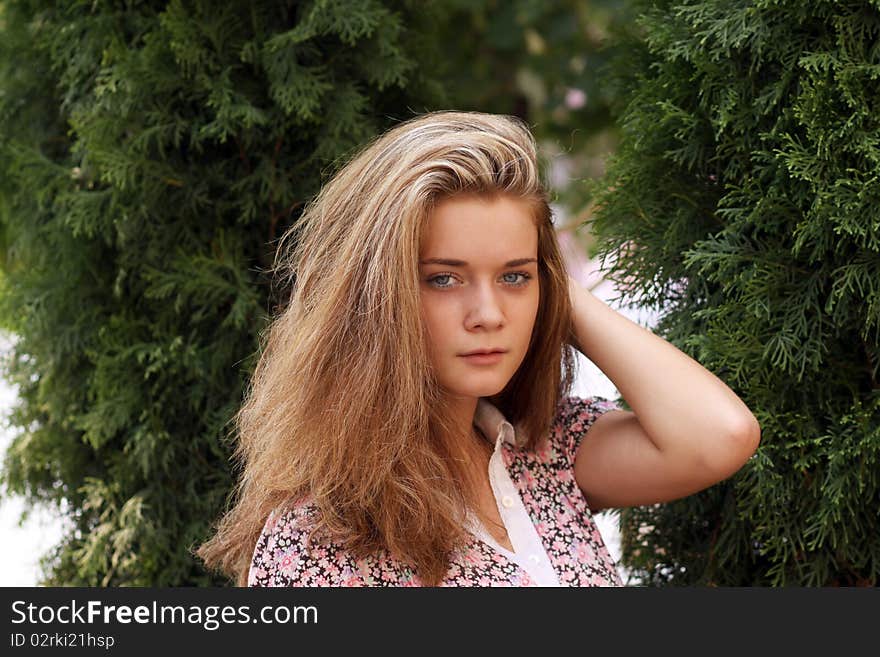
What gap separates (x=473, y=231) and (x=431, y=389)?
246 millimetres

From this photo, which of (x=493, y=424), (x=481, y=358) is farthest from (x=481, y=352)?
(x=493, y=424)

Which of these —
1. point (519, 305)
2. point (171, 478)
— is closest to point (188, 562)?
point (171, 478)

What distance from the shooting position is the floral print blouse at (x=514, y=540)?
1.52 meters

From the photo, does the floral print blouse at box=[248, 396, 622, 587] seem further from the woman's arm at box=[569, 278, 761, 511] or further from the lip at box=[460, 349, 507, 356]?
the lip at box=[460, 349, 507, 356]

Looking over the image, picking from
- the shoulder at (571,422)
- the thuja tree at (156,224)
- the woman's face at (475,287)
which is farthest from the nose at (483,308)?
the thuja tree at (156,224)

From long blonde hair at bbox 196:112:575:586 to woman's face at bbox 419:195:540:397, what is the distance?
28 millimetres

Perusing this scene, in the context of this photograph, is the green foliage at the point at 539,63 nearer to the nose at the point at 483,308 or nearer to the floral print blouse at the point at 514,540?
the floral print blouse at the point at 514,540

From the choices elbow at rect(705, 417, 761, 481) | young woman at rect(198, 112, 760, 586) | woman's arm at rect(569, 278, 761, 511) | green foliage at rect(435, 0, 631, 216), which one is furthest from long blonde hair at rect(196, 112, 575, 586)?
green foliage at rect(435, 0, 631, 216)

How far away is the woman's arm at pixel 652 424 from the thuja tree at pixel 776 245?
0.14 meters

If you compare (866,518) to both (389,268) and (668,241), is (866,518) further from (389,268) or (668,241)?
(389,268)

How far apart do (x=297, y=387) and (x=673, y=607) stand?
2.14 feet

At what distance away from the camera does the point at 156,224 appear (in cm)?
254

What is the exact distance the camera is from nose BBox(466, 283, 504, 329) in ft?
5.00

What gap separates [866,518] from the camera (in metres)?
1.81
